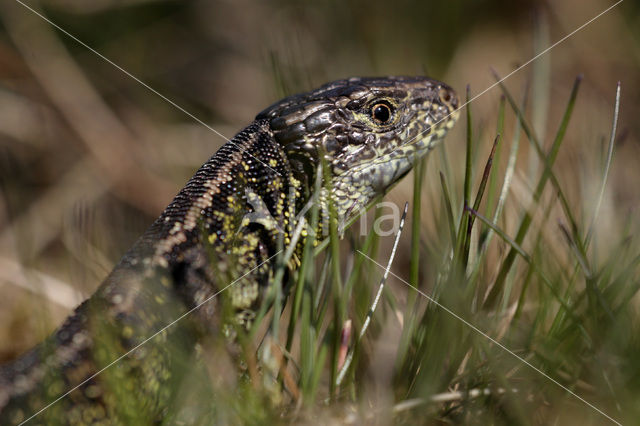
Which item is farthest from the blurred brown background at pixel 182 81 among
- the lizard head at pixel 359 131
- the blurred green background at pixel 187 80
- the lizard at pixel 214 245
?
the lizard at pixel 214 245

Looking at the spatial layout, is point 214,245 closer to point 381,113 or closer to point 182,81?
point 381,113

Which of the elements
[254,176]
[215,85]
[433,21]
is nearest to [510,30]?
[433,21]

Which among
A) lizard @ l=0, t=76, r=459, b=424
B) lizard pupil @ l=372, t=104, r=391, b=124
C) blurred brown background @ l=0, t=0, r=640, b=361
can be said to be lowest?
lizard @ l=0, t=76, r=459, b=424

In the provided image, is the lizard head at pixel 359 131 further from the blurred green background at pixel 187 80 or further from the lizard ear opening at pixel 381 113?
the blurred green background at pixel 187 80

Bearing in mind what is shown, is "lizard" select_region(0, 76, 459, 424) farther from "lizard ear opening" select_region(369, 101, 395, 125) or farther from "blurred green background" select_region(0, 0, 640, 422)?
"blurred green background" select_region(0, 0, 640, 422)

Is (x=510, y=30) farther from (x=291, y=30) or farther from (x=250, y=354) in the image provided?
(x=250, y=354)

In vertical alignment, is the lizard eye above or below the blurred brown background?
below

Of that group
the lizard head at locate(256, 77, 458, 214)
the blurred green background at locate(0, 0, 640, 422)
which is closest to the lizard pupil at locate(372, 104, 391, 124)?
the lizard head at locate(256, 77, 458, 214)

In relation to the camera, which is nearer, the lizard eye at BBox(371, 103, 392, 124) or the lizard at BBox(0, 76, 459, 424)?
the lizard at BBox(0, 76, 459, 424)
